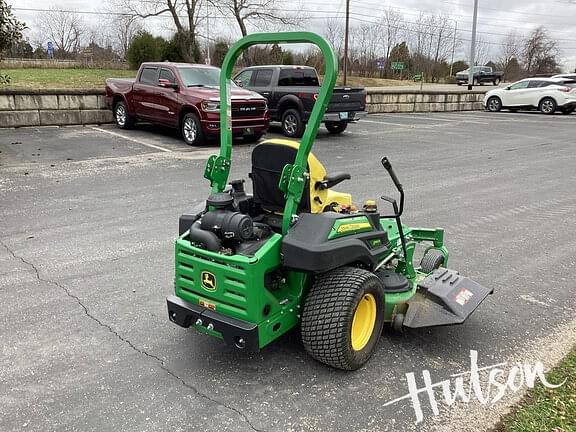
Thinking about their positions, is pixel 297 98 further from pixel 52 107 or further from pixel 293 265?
pixel 293 265

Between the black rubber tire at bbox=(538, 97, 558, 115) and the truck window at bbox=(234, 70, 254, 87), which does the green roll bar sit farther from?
the black rubber tire at bbox=(538, 97, 558, 115)

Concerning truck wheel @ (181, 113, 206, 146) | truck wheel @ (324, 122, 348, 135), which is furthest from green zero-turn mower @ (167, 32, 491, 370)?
truck wheel @ (324, 122, 348, 135)

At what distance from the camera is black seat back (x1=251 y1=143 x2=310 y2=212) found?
328cm

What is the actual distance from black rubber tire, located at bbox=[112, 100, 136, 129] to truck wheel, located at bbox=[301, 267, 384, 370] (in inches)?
477

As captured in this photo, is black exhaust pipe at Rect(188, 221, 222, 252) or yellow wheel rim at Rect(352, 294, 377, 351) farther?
yellow wheel rim at Rect(352, 294, 377, 351)

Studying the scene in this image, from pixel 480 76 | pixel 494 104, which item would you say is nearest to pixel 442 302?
pixel 494 104

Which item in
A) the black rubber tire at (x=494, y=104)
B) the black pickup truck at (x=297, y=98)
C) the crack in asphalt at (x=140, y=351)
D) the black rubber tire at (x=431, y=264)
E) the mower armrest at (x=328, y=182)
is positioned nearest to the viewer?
the crack in asphalt at (x=140, y=351)

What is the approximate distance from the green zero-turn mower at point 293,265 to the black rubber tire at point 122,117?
11.3 m

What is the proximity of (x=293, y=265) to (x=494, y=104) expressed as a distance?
85.3 feet

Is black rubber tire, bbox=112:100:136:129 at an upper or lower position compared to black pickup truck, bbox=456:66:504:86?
lower

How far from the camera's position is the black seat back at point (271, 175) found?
10.8ft

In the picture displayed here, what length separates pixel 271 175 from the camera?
11.0 feet

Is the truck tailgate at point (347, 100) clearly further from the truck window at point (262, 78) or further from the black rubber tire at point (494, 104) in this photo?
the black rubber tire at point (494, 104)

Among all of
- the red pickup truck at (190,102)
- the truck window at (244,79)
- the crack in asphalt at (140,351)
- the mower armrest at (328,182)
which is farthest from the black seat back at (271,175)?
the truck window at (244,79)
